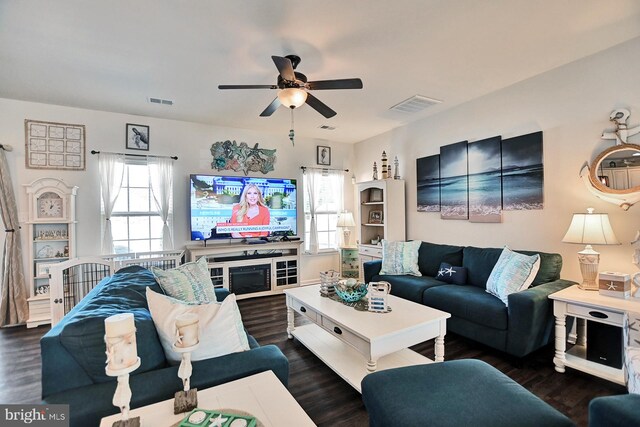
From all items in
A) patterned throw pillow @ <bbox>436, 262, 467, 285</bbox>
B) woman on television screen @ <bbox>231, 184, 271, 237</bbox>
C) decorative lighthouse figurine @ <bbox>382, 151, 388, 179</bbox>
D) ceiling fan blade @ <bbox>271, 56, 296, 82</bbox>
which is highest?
ceiling fan blade @ <bbox>271, 56, 296, 82</bbox>

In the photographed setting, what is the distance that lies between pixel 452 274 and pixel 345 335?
69.9 inches

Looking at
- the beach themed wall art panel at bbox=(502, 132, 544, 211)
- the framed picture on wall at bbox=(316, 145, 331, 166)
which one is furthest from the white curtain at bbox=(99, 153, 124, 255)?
the beach themed wall art panel at bbox=(502, 132, 544, 211)

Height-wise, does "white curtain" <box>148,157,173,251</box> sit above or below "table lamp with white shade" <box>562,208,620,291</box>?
above

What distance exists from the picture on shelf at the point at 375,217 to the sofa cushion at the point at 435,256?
45.3 inches

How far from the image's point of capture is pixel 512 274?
2627 mm

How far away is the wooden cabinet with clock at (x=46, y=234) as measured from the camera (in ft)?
11.3

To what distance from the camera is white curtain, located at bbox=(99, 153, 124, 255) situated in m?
3.84

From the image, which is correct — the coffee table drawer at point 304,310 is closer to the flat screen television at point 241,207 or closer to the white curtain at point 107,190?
the flat screen television at point 241,207

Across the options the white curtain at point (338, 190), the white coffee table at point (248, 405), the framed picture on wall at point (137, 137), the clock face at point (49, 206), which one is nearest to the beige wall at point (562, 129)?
the white curtain at point (338, 190)

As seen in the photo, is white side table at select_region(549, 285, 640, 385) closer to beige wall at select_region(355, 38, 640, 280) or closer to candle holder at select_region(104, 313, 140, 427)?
beige wall at select_region(355, 38, 640, 280)

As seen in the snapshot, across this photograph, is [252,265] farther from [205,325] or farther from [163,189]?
[205,325]

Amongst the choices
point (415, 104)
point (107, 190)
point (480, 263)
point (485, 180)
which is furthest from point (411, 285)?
point (107, 190)

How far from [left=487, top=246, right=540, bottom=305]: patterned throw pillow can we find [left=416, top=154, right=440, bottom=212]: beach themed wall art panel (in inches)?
54.9

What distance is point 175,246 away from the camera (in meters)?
4.23
